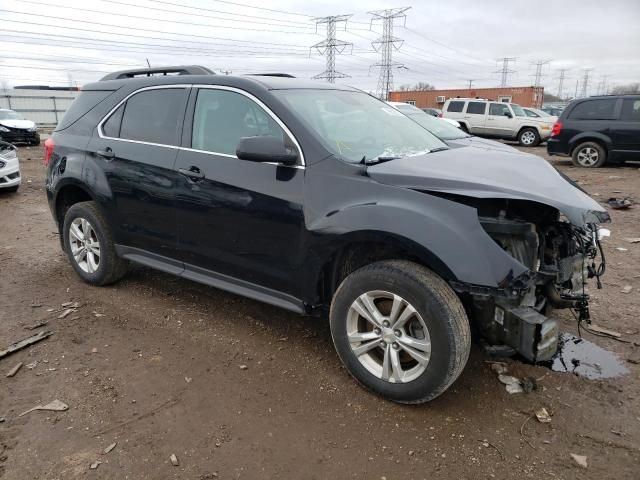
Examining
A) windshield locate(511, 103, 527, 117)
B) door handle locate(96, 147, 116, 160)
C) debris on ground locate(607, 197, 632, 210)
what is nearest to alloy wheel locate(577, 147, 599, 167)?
debris on ground locate(607, 197, 632, 210)

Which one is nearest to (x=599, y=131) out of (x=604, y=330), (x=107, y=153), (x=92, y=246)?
(x=604, y=330)

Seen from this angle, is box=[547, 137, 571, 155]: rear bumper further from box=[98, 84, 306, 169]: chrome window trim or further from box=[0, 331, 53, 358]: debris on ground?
box=[0, 331, 53, 358]: debris on ground

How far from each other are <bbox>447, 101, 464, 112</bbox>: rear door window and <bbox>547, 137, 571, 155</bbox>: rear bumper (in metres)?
8.47

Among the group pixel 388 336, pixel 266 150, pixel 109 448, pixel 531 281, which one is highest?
pixel 266 150

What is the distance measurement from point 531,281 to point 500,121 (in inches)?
765

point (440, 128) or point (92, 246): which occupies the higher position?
point (440, 128)

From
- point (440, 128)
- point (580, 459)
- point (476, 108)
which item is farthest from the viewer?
point (476, 108)

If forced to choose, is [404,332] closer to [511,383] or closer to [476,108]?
[511,383]

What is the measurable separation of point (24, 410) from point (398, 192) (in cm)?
248

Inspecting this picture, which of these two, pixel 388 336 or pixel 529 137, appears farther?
pixel 529 137

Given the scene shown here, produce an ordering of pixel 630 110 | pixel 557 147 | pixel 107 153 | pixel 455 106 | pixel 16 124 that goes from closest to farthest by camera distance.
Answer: pixel 107 153
pixel 630 110
pixel 557 147
pixel 16 124
pixel 455 106

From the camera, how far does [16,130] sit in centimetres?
1795

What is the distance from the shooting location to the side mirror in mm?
2980

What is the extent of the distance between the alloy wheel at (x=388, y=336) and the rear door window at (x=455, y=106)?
19861mm
